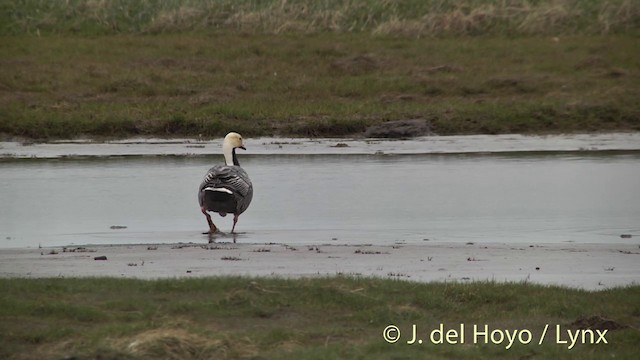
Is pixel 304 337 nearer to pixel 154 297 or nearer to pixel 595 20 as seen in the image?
pixel 154 297

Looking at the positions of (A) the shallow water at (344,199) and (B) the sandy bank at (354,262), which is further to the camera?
(A) the shallow water at (344,199)

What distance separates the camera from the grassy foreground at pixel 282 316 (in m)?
8.79

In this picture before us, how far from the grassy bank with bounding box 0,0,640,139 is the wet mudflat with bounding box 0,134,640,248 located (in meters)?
2.55

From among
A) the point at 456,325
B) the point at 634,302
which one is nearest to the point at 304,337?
the point at 456,325

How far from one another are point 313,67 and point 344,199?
41.0 feet

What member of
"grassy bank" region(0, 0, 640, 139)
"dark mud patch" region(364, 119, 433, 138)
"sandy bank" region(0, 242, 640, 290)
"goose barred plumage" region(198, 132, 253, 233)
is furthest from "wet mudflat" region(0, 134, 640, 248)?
"grassy bank" region(0, 0, 640, 139)

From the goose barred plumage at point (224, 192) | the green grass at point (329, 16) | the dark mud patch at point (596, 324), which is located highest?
the green grass at point (329, 16)

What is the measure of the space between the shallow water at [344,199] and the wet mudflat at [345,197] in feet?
0.06

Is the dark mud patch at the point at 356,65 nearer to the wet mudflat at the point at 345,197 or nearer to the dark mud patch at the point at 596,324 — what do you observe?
the wet mudflat at the point at 345,197

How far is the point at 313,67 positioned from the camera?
30.7m

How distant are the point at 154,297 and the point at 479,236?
19.4 feet

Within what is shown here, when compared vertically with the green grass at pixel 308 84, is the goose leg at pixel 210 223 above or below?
below

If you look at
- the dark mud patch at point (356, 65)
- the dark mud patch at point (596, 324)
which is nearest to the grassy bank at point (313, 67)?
the dark mud patch at point (356, 65)

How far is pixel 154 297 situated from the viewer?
10391mm
